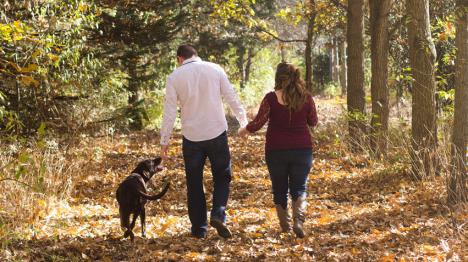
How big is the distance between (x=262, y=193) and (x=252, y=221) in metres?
2.06

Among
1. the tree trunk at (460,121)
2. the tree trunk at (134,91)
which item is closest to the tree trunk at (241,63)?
the tree trunk at (134,91)

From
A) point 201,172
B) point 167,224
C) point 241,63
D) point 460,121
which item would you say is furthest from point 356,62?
point 241,63

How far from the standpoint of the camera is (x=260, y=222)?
25.2 feet


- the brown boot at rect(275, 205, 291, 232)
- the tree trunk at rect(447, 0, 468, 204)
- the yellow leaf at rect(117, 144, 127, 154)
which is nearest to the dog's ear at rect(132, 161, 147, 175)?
the brown boot at rect(275, 205, 291, 232)

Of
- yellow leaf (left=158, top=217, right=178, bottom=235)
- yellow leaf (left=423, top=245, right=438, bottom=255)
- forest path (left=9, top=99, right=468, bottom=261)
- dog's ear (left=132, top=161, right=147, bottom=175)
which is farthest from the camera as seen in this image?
yellow leaf (left=158, top=217, right=178, bottom=235)

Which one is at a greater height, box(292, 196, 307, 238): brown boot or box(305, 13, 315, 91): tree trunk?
box(305, 13, 315, 91): tree trunk

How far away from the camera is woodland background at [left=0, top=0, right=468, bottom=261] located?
241 inches

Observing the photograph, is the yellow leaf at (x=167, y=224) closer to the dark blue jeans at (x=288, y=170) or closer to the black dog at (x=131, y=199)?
the black dog at (x=131, y=199)

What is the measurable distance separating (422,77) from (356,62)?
12.0 feet

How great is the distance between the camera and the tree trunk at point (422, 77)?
9.12m

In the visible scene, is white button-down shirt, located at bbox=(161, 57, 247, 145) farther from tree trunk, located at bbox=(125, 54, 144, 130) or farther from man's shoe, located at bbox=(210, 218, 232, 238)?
tree trunk, located at bbox=(125, 54, 144, 130)

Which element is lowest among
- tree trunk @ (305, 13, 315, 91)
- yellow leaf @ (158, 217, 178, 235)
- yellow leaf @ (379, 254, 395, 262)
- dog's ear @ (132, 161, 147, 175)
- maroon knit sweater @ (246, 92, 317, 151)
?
yellow leaf @ (379, 254, 395, 262)

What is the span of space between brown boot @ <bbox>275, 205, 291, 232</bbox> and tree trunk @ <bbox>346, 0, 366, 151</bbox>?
6292mm

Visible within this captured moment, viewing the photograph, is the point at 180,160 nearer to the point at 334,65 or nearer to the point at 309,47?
the point at 309,47
